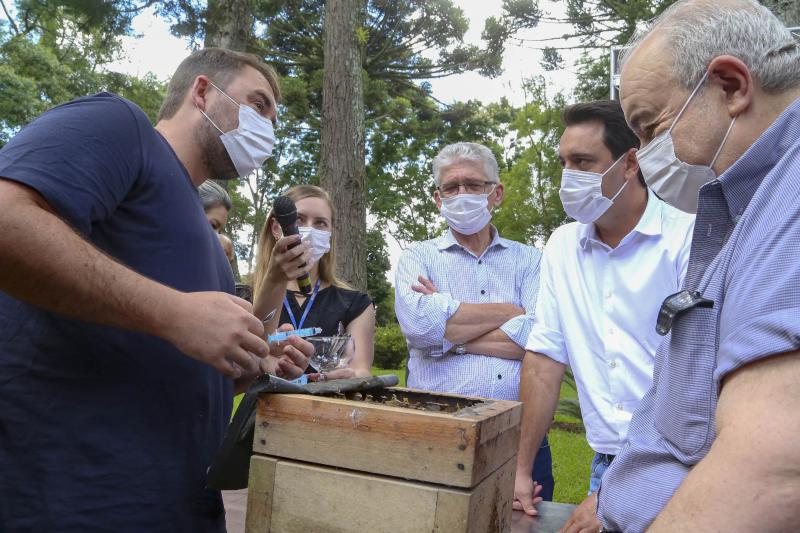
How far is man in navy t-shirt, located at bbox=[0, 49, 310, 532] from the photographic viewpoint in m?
1.44

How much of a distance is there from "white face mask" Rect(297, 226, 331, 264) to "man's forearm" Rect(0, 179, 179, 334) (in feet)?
6.79

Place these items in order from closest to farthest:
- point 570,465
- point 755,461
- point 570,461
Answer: point 755,461
point 570,465
point 570,461

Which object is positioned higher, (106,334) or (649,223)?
(649,223)

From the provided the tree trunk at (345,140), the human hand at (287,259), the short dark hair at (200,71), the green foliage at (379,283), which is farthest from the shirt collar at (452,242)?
the green foliage at (379,283)

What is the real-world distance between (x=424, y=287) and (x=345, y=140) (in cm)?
540

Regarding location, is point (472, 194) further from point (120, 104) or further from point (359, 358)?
point (120, 104)

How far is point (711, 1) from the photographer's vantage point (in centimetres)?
144

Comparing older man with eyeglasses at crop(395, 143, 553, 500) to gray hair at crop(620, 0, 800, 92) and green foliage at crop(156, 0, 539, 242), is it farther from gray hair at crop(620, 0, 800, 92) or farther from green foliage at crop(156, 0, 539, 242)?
green foliage at crop(156, 0, 539, 242)

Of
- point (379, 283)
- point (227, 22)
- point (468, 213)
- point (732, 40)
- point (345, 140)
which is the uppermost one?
point (227, 22)

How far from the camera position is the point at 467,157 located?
388 centimetres

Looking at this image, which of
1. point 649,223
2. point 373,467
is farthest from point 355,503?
point 649,223

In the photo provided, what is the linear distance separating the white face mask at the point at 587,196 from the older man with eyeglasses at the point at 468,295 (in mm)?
745

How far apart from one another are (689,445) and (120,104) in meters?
1.57

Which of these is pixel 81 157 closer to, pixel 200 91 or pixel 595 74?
pixel 200 91
